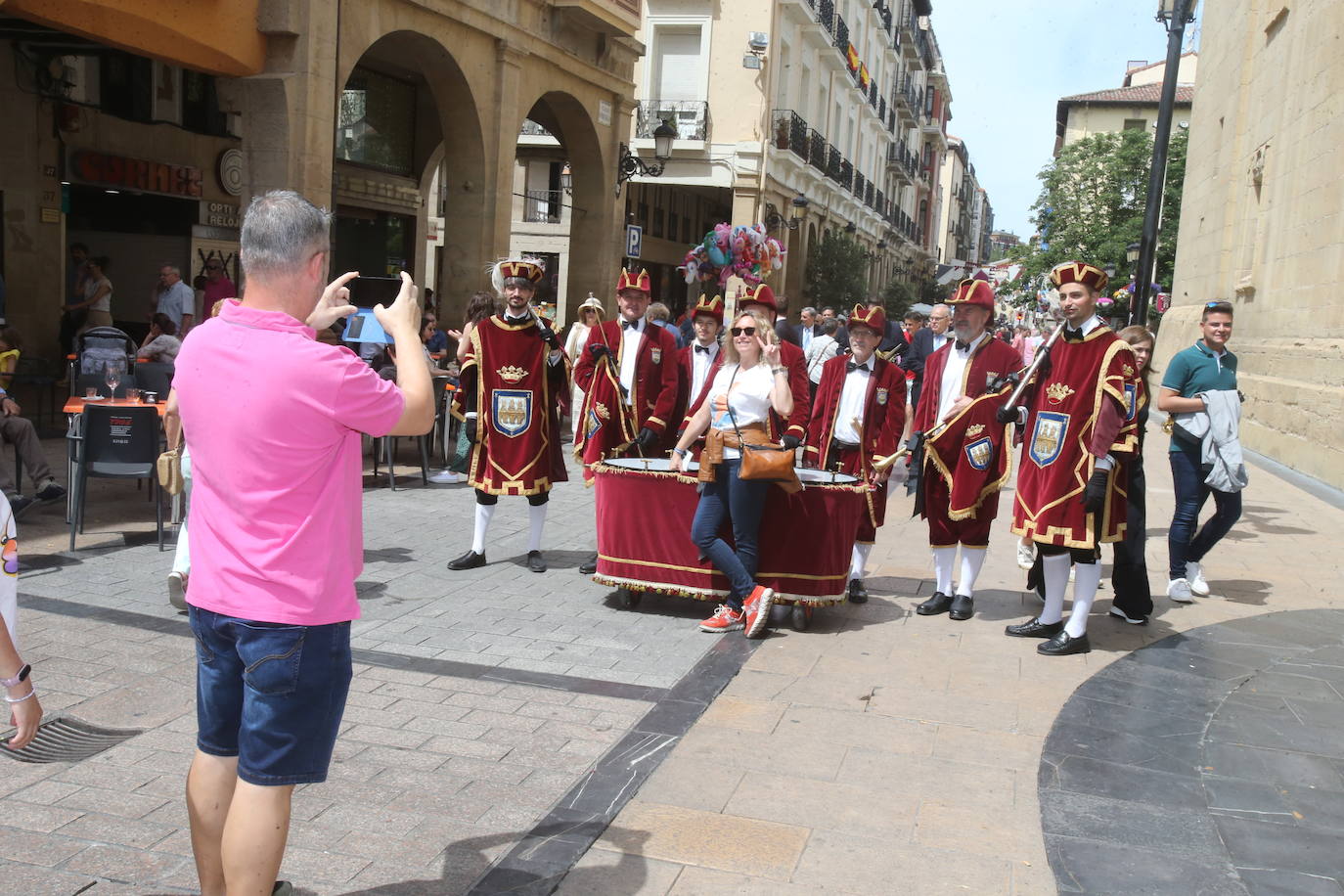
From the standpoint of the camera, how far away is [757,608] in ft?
20.3

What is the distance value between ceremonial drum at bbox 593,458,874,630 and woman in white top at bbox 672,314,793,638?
203 mm

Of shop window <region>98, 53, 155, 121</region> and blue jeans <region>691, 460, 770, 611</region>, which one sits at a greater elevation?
shop window <region>98, 53, 155, 121</region>

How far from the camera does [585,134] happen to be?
18828 millimetres

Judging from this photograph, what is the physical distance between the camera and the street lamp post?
642 inches

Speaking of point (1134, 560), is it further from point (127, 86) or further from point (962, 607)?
point (127, 86)

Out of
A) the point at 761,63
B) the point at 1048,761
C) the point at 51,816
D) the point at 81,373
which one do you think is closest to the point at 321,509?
the point at 51,816

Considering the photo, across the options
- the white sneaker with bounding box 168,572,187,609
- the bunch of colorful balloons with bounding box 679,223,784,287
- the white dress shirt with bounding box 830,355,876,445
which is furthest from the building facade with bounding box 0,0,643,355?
the white dress shirt with bounding box 830,355,876,445

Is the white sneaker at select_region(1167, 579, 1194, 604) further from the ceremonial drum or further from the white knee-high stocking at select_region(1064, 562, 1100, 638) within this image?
the ceremonial drum

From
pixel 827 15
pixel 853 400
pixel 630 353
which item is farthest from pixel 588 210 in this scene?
pixel 827 15

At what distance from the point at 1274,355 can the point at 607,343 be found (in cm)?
1218

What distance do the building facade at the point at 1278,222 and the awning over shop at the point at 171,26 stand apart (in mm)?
12392

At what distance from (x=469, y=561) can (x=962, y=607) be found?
3.14m

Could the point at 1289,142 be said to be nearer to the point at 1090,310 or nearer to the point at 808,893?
the point at 1090,310

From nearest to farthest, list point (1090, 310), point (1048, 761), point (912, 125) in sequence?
1. point (1048, 761)
2. point (1090, 310)
3. point (912, 125)
